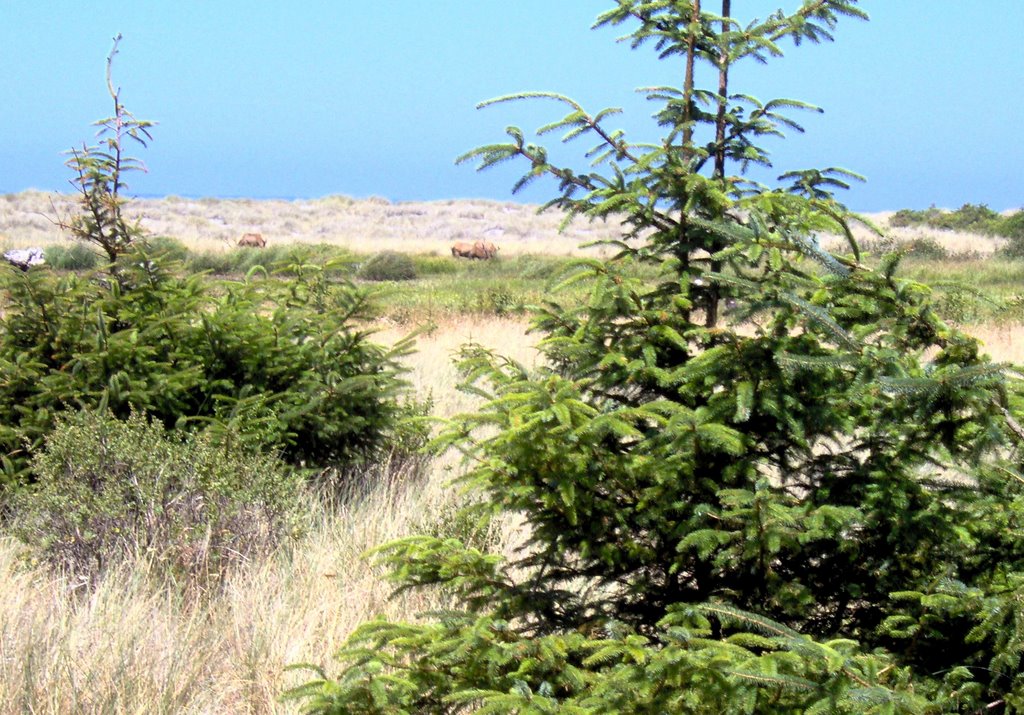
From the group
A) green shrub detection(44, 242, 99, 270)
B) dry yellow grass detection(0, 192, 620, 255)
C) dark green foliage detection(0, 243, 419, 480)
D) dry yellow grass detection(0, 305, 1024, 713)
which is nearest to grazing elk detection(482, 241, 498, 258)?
dry yellow grass detection(0, 192, 620, 255)

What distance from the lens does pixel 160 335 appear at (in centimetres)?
617

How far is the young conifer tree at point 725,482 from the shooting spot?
2.57 meters

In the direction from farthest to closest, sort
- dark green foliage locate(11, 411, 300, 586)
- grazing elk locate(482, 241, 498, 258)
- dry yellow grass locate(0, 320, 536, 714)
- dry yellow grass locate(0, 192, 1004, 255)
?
1. dry yellow grass locate(0, 192, 1004, 255)
2. grazing elk locate(482, 241, 498, 258)
3. dark green foliage locate(11, 411, 300, 586)
4. dry yellow grass locate(0, 320, 536, 714)

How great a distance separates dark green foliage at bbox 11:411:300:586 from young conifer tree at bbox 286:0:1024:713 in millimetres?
1864

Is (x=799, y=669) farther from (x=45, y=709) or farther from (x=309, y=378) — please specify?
(x=309, y=378)

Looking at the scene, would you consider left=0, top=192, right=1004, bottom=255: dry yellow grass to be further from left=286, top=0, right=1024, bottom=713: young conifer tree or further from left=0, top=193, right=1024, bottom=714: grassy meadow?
left=286, top=0, right=1024, bottom=713: young conifer tree

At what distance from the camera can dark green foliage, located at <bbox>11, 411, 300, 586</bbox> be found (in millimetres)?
4824

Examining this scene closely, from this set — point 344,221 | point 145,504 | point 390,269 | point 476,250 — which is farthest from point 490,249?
point 145,504

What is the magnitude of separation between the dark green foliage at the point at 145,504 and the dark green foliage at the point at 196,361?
14.4 inches

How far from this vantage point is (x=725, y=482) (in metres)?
3.06

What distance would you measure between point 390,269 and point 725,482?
2897 cm

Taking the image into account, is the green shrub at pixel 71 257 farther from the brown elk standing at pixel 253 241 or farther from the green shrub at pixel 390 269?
the green shrub at pixel 390 269

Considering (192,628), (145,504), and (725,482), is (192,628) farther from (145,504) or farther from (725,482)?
(725,482)

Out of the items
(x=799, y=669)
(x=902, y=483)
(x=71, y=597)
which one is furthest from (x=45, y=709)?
(x=902, y=483)
